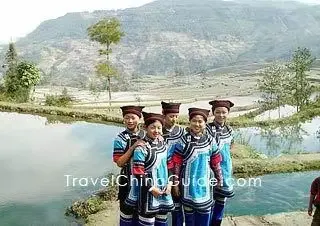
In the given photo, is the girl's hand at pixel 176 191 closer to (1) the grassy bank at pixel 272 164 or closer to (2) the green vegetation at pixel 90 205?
(2) the green vegetation at pixel 90 205

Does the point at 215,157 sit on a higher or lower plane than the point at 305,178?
higher

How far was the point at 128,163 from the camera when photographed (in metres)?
4.34

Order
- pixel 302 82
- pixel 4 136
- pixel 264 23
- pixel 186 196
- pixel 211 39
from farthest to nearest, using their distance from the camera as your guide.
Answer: pixel 264 23, pixel 211 39, pixel 302 82, pixel 4 136, pixel 186 196

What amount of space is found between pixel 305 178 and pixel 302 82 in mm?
13342

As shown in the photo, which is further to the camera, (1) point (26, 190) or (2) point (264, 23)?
(2) point (264, 23)

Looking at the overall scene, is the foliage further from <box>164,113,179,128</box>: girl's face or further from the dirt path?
<box>164,113,179,128</box>: girl's face

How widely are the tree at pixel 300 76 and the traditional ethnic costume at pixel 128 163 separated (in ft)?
58.6

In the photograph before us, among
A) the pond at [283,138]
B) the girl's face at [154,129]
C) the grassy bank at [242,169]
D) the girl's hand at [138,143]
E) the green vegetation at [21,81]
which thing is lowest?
the pond at [283,138]

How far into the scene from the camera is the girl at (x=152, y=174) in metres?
4.15

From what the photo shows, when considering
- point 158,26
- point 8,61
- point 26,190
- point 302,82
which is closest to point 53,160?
point 26,190

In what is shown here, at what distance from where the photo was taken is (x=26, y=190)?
817cm

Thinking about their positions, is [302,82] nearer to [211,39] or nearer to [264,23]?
[211,39]

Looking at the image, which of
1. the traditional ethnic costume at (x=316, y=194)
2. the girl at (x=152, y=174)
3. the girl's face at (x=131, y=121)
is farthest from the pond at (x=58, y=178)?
the girl's face at (x=131, y=121)

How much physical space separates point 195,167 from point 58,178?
5124 millimetres
